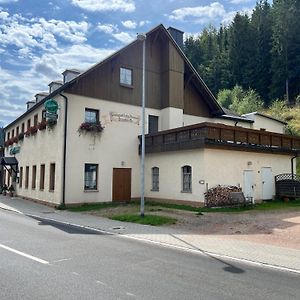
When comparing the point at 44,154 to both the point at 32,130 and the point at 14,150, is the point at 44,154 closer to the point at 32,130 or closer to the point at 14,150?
the point at 32,130

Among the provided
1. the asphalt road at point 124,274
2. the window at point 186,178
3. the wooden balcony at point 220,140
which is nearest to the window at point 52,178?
the wooden balcony at point 220,140

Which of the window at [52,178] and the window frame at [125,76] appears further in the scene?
the window frame at [125,76]

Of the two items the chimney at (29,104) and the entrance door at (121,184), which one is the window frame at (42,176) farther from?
the chimney at (29,104)

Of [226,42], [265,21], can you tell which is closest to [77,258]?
[265,21]

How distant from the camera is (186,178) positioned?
2083cm

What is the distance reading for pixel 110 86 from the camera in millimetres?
24156

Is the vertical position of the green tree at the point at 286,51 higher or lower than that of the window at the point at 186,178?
higher

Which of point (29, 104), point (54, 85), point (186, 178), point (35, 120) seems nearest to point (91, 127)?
point (186, 178)

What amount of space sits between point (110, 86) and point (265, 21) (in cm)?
5788

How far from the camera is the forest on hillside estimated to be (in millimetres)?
64312

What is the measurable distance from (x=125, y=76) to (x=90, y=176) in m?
7.23

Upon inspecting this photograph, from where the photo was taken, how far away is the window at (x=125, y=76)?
2497 centimetres

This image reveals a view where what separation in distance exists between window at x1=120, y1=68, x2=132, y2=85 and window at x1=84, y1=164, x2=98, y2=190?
6.13 m

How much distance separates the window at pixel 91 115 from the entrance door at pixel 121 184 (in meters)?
3.45
